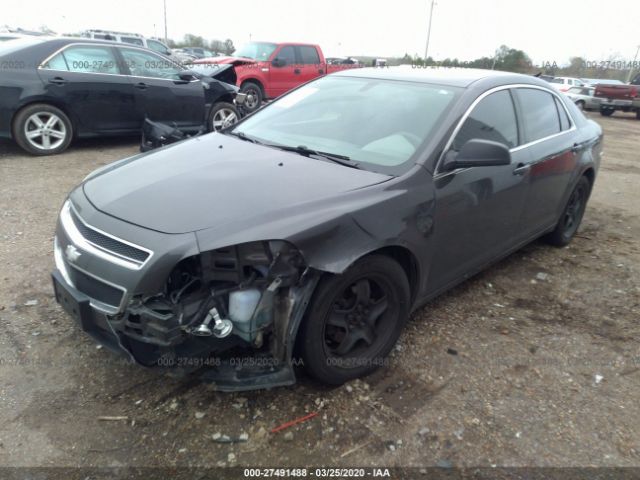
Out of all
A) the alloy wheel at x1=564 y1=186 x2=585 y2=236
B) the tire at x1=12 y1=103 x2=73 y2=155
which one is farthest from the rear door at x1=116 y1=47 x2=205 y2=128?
the alloy wheel at x1=564 y1=186 x2=585 y2=236

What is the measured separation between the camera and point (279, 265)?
2232mm

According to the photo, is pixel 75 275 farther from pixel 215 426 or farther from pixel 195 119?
pixel 195 119

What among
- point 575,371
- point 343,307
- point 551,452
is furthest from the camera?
point 575,371

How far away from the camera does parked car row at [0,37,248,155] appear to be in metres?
6.54

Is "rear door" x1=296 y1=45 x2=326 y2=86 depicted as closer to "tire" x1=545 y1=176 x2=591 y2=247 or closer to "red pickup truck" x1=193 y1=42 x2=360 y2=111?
"red pickup truck" x1=193 y1=42 x2=360 y2=111

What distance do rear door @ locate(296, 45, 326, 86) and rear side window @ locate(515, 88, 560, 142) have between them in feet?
33.9

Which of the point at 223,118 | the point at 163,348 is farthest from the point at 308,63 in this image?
the point at 163,348

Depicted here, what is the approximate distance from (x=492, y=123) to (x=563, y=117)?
1446mm

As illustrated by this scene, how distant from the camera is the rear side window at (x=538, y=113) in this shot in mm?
3766

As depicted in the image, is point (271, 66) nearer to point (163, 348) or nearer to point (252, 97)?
point (252, 97)

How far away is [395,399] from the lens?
2.65m

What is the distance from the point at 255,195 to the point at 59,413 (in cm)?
148

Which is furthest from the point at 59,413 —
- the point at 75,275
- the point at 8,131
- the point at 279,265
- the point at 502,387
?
the point at 8,131

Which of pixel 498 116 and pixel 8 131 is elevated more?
pixel 498 116
